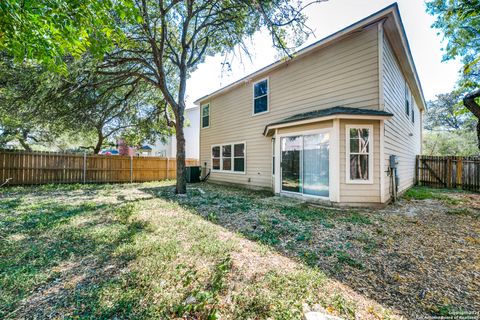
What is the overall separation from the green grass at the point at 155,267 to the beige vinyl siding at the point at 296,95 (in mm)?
3956

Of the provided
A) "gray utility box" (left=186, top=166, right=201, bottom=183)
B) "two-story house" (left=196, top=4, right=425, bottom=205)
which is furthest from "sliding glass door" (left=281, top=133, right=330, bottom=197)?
"gray utility box" (left=186, top=166, right=201, bottom=183)

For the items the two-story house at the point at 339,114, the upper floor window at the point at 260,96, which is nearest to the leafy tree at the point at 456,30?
the two-story house at the point at 339,114

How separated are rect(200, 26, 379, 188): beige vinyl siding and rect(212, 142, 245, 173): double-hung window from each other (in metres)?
0.31

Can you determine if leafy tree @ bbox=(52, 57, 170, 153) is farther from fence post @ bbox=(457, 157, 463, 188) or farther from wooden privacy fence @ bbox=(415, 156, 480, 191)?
fence post @ bbox=(457, 157, 463, 188)

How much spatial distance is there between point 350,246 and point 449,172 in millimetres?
11195

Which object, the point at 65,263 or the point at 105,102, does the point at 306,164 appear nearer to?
the point at 65,263

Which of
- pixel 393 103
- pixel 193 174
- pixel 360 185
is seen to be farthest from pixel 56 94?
pixel 393 103

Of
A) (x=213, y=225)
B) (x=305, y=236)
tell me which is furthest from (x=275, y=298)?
(x=213, y=225)

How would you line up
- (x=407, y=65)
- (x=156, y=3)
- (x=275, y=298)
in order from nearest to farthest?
(x=275, y=298), (x=156, y=3), (x=407, y=65)

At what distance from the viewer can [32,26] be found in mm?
2834

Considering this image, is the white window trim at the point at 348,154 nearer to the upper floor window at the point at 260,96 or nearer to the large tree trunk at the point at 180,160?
the upper floor window at the point at 260,96

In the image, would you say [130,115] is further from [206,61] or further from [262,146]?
[262,146]

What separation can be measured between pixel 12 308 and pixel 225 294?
6.57 ft

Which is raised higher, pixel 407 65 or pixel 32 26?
pixel 407 65
